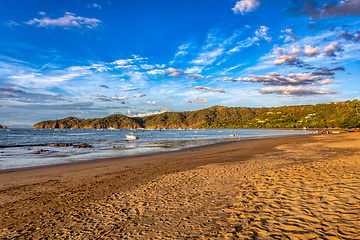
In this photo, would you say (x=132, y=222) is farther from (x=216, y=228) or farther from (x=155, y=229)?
(x=216, y=228)

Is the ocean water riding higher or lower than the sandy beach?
lower

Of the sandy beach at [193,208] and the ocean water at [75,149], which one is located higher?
the sandy beach at [193,208]

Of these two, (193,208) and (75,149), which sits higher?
(193,208)

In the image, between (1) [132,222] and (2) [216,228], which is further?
(1) [132,222]

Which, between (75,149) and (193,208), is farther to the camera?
(75,149)

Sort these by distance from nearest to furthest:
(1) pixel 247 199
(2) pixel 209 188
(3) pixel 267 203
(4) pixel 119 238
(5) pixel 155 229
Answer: (4) pixel 119 238
(5) pixel 155 229
(3) pixel 267 203
(1) pixel 247 199
(2) pixel 209 188

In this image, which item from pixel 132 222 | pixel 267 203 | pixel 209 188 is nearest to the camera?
pixel 132 222

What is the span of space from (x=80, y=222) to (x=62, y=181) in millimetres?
7441

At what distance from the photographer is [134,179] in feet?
40.5

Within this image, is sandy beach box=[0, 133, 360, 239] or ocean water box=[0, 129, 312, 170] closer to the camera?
sandy beach box=[0, 133, 360, 239]

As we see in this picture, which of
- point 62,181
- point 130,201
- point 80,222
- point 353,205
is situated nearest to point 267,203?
point 353,205

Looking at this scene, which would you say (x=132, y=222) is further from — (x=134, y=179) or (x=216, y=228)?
(x=134, y=179)

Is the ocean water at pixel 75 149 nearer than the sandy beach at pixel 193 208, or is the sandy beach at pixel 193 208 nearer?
the sandy beach at pixel 193 208

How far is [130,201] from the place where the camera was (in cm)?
817
